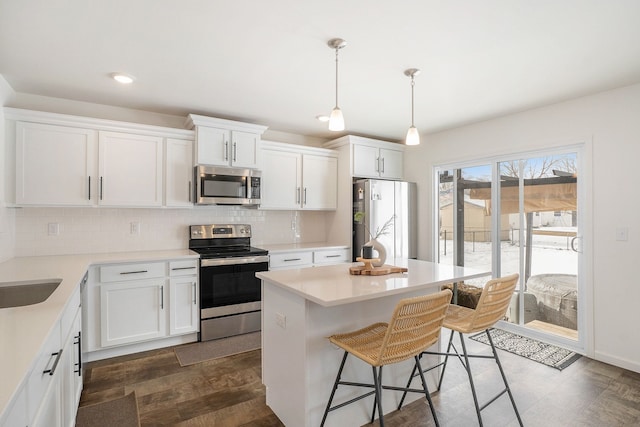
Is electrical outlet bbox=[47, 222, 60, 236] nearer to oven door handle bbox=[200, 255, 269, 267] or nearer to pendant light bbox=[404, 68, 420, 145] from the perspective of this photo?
oven door handle bbox=[200, 255, 269, 267]

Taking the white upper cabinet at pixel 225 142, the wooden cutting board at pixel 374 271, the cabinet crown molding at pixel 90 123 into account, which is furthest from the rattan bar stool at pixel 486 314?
the cabinet crown molding at pixel 90 123

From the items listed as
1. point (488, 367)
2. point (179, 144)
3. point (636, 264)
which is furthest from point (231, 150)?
point (636, 264)

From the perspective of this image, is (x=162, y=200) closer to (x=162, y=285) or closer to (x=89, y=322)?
(x=162, y=285)

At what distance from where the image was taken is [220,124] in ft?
12.1

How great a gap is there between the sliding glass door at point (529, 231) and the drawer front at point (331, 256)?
1.43 m

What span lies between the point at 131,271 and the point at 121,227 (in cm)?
72

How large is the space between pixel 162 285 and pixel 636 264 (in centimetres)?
418

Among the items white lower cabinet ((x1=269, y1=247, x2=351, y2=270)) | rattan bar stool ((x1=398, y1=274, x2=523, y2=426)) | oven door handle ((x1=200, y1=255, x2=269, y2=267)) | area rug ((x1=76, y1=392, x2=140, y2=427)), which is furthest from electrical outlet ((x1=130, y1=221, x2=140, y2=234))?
rattan bar stool ((x1=398, y1=274, x2=523, y2=426))

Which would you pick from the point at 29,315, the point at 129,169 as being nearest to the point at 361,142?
the point at 129,169

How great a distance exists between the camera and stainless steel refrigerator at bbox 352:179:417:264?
167 inches

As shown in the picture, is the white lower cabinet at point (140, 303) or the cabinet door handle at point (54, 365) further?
the white lower cabinet at point (140, 303)

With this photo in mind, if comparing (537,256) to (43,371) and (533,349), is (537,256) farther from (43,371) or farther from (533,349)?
(43,371)

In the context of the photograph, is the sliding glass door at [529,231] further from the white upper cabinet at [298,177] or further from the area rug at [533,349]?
the white upper cabinet at [298,177]

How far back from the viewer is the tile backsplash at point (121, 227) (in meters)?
3.18
